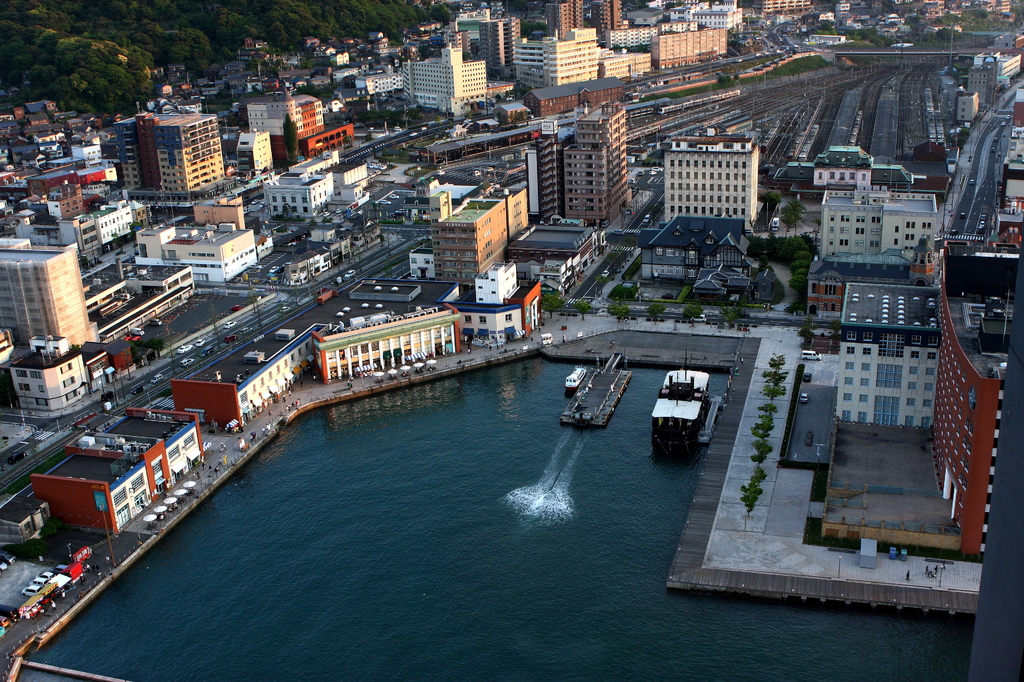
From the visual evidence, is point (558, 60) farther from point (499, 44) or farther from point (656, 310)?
point (656, 310)

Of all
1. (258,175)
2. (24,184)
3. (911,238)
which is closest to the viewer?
(911,238)

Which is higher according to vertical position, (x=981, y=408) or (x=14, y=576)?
(x=981, y=408)

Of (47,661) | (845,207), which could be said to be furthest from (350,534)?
(845,207)

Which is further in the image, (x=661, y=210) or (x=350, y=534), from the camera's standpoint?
(x=661, y=210)

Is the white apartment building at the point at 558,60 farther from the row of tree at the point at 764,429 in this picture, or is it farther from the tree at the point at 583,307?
the row of tree at the point at 764,429

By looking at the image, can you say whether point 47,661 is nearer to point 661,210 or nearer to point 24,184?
point 661,210

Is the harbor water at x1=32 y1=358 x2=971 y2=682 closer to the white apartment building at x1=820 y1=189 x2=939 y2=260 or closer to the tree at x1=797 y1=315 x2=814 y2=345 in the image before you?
the tree at x1=797 y1=315 x2=814 y2=345

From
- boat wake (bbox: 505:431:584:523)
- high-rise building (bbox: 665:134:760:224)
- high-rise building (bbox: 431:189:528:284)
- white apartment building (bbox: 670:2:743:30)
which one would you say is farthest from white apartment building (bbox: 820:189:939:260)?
→ white apartment building (bbox: 670:2:743:30)

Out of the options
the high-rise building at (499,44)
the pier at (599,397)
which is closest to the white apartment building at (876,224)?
the pier at (599,397)
